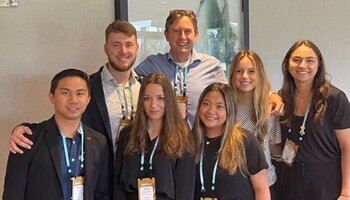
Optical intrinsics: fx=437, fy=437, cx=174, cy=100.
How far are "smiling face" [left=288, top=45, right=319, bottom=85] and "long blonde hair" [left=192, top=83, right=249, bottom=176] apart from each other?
20.9 inches

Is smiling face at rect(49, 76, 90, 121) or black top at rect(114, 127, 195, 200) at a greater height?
smiling face at rect(49, 76, 90, 121)

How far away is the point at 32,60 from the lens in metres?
2.55

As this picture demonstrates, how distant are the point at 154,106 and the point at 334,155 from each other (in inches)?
45.1

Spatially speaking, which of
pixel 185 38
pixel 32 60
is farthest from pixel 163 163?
pixel 32 60

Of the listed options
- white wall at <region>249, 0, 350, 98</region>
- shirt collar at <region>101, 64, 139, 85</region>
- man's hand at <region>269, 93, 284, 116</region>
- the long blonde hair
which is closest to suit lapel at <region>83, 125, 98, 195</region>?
shirt collar at <region>101, 64, 139, 85</region>

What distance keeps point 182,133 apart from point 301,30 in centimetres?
217

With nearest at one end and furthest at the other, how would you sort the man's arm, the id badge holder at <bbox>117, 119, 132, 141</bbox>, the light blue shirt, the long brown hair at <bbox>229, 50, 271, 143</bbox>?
the man's arm, the id badge holder at <bbox>117, 119, 132, 141</bbox>, the long brown hair at <bbox>229, 50, 271, 143</bbox>, the light blue shirt

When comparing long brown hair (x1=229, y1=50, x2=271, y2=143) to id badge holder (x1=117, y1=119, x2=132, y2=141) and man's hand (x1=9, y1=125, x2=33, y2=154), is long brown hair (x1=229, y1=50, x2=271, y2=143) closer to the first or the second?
id badge holder (x1=117, y1=119, x2=132, y2=141)

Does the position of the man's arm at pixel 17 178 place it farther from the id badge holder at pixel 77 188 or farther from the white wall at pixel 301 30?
the white wall at pixel 301 30

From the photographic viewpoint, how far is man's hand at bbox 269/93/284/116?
255cm

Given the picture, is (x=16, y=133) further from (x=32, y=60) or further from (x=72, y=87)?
(x=32, y=60)

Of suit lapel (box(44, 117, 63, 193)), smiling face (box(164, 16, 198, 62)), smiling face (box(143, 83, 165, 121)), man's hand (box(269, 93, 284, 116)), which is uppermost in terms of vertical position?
smiling face (box(164, 16, 198, 62))

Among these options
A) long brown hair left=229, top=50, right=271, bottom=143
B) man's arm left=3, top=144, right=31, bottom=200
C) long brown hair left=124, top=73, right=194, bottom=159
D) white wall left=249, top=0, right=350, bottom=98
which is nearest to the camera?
man's arm left=3, top=144, right=31, bottom=200

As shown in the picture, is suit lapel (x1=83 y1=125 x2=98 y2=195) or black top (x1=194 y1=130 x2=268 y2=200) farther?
black top (x1=194 y1=130 x2=268 y2=200)
